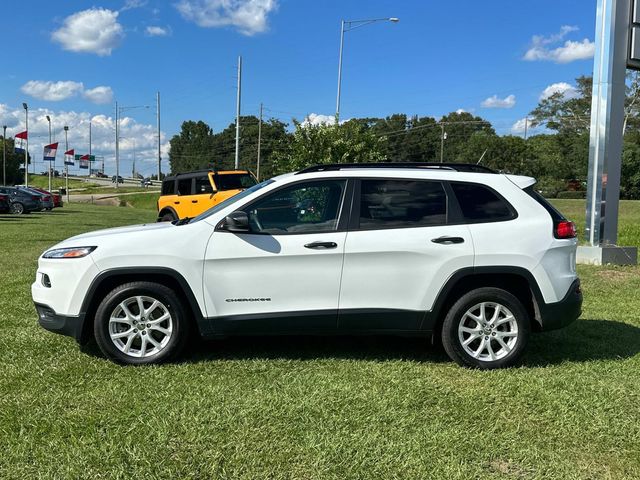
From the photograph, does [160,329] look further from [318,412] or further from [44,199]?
[44,199]

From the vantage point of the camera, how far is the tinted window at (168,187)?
56.7 ft

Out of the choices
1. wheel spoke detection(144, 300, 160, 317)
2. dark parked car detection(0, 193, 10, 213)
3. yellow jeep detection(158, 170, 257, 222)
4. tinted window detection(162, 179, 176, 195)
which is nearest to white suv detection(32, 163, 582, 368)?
wheel spoke detection(144, 300, 160, 317)

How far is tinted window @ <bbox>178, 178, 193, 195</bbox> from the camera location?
16.6 metres

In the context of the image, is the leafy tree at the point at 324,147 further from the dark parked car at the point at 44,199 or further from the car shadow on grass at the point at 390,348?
the car shadow on grass at the point at 390,348

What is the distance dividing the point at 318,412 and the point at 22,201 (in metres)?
30.8

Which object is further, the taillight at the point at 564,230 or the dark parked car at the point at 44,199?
the dark parked car at the point at 44,199

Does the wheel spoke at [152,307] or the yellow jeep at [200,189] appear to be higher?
the yellow jeep at [200,189]

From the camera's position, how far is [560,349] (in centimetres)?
522

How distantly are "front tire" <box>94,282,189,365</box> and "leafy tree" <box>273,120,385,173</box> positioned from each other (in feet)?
59.6

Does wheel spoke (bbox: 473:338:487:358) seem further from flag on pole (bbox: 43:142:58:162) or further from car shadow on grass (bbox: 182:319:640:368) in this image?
flag on pole (bbox: 43:142:58:162)

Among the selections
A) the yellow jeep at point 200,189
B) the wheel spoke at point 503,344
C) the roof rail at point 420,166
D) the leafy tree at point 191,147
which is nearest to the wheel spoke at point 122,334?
the roof rail at point 420,166

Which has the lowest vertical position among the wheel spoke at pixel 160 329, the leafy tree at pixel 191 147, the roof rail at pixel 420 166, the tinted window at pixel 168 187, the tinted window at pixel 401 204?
the wheel spoke at pixel 160 329

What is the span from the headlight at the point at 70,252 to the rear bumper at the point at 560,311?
375 centimetres

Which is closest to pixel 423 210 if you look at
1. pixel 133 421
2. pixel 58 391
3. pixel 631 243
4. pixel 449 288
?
pixel 449 288
